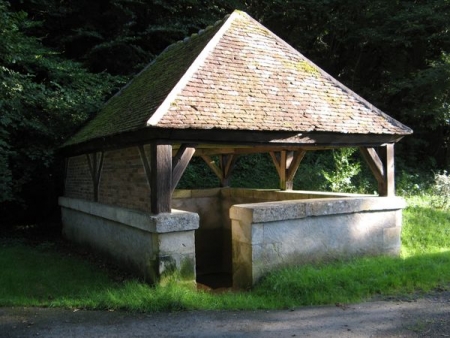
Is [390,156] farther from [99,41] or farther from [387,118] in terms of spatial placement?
[99,41]

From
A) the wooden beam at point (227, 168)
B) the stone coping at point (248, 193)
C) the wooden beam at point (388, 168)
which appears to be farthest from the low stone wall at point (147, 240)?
the wooden beam at point (227, 168)

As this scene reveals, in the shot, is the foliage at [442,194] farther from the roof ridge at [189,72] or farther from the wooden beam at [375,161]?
the roof ridge at [189,72]

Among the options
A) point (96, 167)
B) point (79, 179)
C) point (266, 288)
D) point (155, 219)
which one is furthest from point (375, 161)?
point (79, 179)

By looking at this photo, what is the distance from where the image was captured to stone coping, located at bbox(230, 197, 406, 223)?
21.2 feet

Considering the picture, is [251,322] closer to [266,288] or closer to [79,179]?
[266,288]

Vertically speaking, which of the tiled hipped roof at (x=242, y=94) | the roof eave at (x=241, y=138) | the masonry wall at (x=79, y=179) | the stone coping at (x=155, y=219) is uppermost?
the tiled hipped roof at (x=242, y=94)

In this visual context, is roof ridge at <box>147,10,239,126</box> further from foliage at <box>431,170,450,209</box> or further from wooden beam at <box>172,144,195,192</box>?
foliage at <box>431,170,450,209</box>

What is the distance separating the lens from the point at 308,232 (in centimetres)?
700

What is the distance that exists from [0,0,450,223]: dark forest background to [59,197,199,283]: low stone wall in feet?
9.36

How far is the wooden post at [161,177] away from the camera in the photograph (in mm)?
6211

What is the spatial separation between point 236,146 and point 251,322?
371 cm

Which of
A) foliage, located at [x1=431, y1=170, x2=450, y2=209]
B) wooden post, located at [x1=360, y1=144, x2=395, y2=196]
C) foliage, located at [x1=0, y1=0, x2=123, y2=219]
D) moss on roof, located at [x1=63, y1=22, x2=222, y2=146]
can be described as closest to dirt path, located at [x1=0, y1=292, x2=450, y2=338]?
moss on roof, located at [x1=63, y1=22, x2=222, y2=146]

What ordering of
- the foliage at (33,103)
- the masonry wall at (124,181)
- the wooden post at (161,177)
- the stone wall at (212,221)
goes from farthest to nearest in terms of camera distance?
the stone wall at (212,221) < the foliage at (33,103) < the masonry wall at (124,181) < the wooden post at (161,177)

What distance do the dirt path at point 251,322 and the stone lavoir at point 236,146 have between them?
108cm
